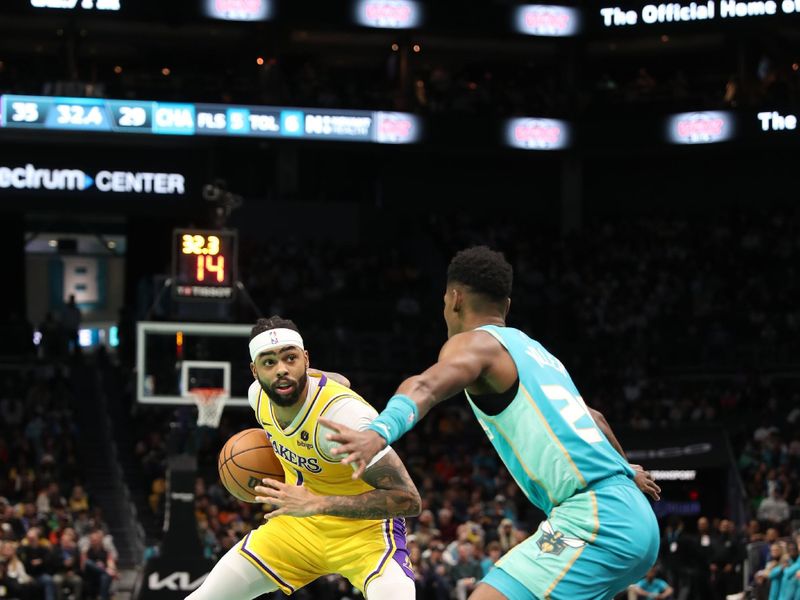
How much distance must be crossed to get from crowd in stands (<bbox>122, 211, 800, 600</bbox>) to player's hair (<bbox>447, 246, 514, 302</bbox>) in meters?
13.5

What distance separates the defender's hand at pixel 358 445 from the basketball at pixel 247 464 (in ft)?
9.55

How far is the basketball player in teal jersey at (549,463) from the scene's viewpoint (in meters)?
6.09

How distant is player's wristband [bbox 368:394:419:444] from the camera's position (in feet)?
18.5

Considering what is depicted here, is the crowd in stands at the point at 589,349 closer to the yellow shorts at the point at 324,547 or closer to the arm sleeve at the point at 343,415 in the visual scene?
the yellow shorts at the point at 324,547

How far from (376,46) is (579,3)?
611cm

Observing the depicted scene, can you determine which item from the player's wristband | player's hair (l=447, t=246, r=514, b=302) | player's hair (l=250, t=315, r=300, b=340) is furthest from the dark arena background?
the player's wristband

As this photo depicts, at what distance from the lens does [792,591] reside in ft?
52.2

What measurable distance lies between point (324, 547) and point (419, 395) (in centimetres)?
273

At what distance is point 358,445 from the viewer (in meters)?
5.57

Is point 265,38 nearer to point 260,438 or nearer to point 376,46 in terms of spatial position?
point 376,46

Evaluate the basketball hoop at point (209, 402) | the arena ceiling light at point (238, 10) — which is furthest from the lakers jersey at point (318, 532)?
the arena ceiling light at point (238, 10)

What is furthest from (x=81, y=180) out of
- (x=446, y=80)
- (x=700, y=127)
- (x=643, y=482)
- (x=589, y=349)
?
(x=643, y=482)

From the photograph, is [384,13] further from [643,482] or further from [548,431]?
[548,431]

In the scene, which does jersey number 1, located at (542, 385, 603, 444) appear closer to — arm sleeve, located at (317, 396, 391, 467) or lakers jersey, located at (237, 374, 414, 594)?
arm sleeve, located at (317, 396, 391, 467)
